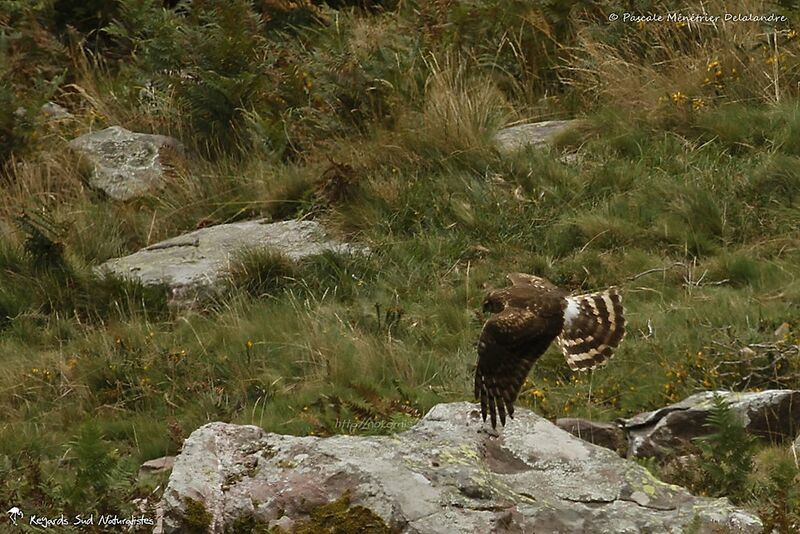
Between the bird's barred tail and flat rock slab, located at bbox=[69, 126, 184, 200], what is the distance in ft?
16.7

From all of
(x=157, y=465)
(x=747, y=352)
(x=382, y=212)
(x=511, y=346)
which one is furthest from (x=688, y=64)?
(x=157, y=465)

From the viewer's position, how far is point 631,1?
11906 millimetres

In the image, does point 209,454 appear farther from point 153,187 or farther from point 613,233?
point 153,187

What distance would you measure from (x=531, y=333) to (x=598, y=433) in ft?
1.87

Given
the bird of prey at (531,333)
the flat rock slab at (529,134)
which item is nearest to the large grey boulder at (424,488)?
the bird of prey at (531,333)

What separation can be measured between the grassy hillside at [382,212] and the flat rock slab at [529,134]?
128 millimetres

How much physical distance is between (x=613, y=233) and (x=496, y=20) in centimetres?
331

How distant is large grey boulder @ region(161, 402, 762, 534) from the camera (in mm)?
5242

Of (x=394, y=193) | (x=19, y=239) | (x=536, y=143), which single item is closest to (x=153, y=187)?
(x=19, y=239)

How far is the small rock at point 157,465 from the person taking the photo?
7.16 metres

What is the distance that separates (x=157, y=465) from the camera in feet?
23.8

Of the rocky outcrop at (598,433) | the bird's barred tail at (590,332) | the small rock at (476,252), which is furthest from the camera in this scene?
the small rock at (476,252)

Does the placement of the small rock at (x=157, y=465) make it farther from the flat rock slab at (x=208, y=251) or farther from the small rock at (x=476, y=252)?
the small rock at (x=476, y=252)

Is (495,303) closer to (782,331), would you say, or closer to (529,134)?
(782,331)
